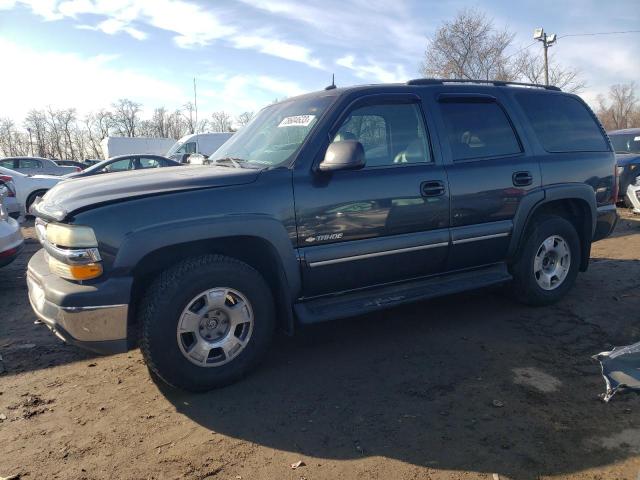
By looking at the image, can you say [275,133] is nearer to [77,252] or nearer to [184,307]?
[184,307]

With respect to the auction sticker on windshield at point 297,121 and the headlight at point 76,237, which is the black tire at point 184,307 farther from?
the auction sticker on windshield at point 297,121

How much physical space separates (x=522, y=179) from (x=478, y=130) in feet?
1.92

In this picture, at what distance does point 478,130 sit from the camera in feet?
13.7

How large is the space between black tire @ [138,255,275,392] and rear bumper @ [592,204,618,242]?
11.7ft

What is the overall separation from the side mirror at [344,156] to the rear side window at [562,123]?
2185 mm

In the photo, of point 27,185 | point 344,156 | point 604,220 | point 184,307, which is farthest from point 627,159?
point 27,185

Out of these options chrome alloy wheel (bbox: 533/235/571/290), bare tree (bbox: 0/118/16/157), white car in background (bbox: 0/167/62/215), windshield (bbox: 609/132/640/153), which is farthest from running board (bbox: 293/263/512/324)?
bare tree (bbox: 0/118/16/157)

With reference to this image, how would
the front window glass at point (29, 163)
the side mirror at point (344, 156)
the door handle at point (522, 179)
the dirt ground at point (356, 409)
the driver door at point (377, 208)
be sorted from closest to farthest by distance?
the dirt ground at point (356, 409) < the side mirror at point (344, 156) < the driver door at point (377, 208) < the door handle at point (522, 179) < the front window glass at point (29, 163)

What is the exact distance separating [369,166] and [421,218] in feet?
1.90

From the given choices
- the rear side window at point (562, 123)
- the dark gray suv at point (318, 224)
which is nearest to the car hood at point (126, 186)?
the dark gray suv at point (318, 224)

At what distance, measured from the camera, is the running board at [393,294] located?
335cm

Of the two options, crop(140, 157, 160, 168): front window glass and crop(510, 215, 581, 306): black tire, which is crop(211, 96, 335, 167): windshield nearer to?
crop(510, 215, 581, 306): black tire

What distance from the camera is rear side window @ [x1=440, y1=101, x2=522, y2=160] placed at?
3996 millimetres

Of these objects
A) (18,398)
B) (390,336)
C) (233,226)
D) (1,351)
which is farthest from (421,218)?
(1,351)
